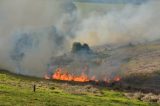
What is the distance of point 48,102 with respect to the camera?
83.1 m

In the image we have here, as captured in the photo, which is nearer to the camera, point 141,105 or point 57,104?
point 57,104

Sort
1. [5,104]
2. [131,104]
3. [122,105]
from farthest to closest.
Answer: [131,104], [122,105], [5,104]

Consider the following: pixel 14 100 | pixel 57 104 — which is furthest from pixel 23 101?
pixel 57 104

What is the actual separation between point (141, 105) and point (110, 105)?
15.9 metres

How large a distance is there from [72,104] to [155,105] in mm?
34305

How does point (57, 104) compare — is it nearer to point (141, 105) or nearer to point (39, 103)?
point (39, 103)

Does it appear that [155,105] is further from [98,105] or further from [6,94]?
[6,94]

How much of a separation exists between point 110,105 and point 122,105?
4995 millimetres

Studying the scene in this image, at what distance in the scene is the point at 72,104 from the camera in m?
87.0

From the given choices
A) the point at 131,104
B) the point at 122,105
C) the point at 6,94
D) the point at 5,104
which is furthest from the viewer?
the point at 131,104

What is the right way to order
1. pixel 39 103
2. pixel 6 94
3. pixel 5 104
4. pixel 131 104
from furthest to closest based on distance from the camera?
pixel 131 104, pixel 6 94, pixel 39 103, pixel 5 104

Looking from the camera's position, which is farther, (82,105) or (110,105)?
(110,105)

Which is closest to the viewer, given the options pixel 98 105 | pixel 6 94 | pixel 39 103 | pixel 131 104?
pixel 39 103

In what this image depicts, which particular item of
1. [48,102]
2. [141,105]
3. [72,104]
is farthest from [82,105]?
[141,105]
